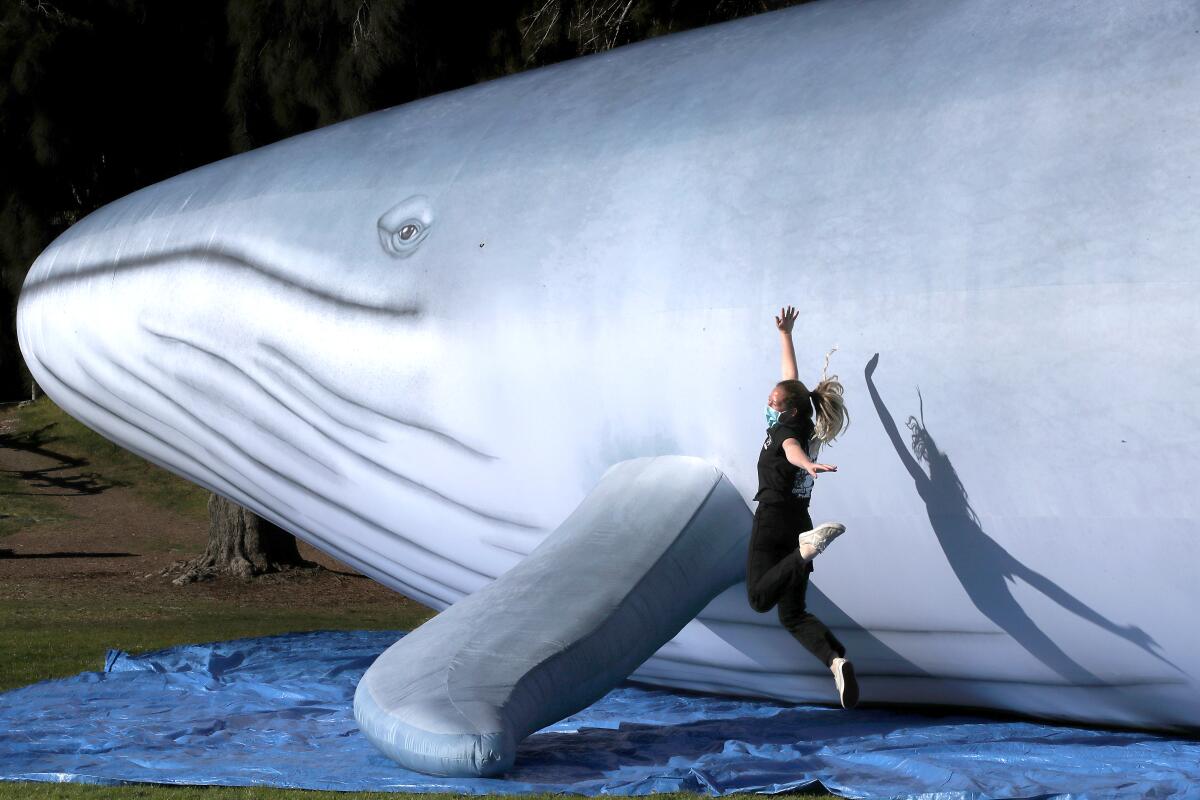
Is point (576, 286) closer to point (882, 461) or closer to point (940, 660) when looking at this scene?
point (882, 461)

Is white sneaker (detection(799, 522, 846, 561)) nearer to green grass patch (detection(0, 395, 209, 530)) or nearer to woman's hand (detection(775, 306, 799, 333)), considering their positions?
woman's hand (detection(775, 306, 799, 333))

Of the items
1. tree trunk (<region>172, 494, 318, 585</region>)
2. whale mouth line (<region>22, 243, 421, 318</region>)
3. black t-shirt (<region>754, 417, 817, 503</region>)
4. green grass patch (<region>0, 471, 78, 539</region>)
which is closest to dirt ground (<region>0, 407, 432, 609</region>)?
green grass patch (<region>0, 471, 78, 539</region>)

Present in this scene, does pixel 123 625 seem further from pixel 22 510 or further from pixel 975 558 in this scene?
pixel 22 510

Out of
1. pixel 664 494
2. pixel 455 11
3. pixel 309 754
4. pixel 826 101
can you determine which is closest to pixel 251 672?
pixel 309 754

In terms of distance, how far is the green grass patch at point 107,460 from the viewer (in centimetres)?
2583

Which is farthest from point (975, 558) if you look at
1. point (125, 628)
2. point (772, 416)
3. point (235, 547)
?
point (235, 547)

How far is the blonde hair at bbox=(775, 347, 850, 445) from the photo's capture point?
5777 mm

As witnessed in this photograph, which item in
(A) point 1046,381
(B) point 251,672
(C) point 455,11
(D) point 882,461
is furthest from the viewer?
(C) point 455,11

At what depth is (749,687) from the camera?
7355mm

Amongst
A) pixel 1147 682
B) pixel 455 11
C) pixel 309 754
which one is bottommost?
pixel 309 754

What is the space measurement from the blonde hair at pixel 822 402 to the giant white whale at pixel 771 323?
0.38 feet

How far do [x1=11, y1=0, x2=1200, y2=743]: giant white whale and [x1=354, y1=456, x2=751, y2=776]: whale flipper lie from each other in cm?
26

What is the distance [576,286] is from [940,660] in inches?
94.5

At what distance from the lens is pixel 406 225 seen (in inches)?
284
